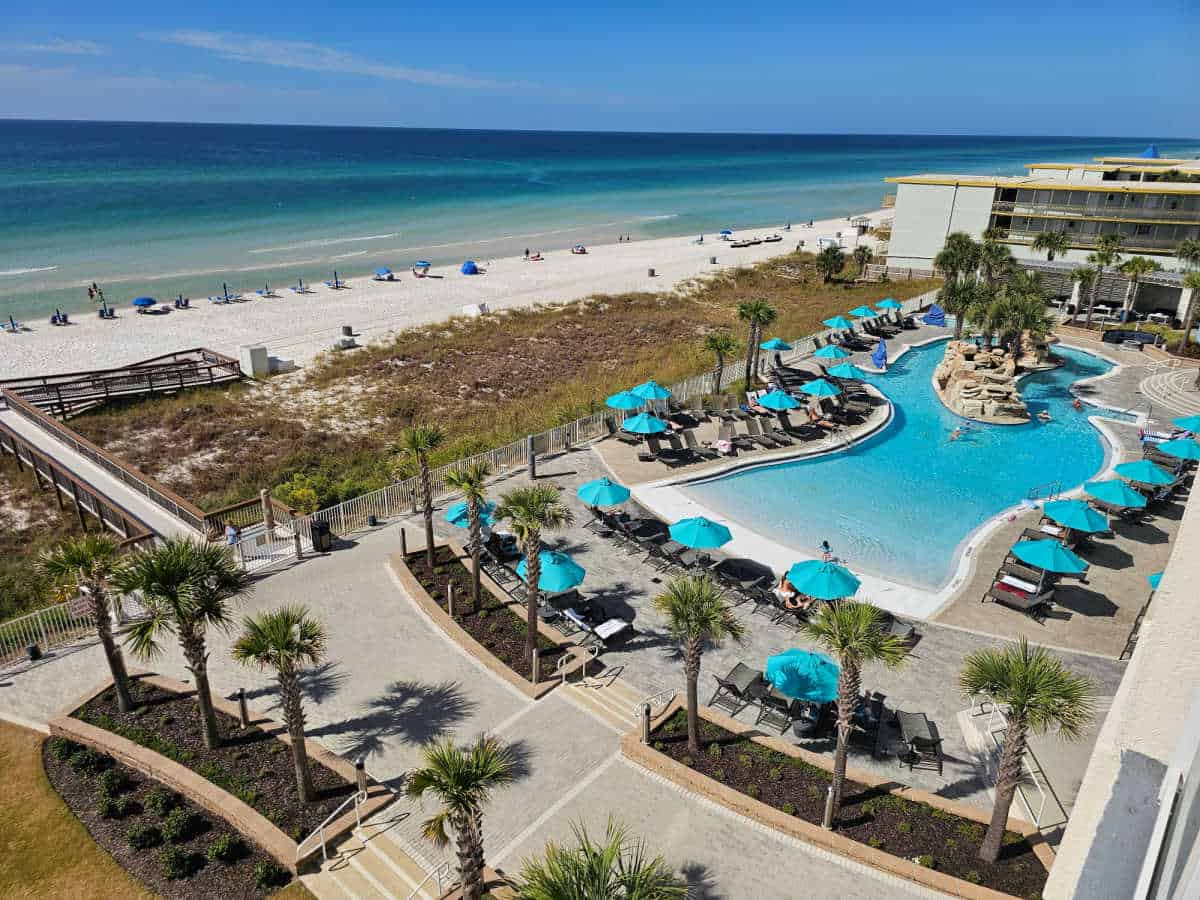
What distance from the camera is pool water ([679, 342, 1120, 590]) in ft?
68.7

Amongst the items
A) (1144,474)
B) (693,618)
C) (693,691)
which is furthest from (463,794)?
(1144,474)

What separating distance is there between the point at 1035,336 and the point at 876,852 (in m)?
33.5

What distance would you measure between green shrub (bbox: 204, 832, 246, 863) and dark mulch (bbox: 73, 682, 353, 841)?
0.56 meters

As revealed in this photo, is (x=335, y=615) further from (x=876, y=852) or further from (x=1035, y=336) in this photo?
(x=1035, y=336)

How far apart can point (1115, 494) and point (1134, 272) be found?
2622 cm

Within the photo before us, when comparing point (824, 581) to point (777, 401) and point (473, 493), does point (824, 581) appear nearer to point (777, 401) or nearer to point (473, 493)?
point (473, 493)

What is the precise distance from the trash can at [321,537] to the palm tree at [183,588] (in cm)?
701

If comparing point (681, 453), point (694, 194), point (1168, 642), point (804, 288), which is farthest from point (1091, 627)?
point (694, 194)

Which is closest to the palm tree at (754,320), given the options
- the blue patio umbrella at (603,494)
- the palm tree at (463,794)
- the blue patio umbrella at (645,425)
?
the blue patio umbrella at (645,425)

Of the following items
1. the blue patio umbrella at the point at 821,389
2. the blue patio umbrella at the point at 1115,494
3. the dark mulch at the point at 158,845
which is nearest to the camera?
the dark mulch at the point at 158,845

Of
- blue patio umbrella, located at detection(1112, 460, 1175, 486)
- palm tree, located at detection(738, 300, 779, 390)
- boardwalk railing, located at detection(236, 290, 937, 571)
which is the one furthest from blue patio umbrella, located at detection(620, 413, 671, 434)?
blue patio umbrella, located at detection(1112, 460, 1175, 486)

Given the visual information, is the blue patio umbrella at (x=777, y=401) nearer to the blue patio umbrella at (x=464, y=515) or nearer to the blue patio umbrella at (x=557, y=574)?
the blue patio umbrella at (x=464, y=515)

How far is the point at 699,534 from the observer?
18094 mm

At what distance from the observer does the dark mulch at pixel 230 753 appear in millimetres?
11867
